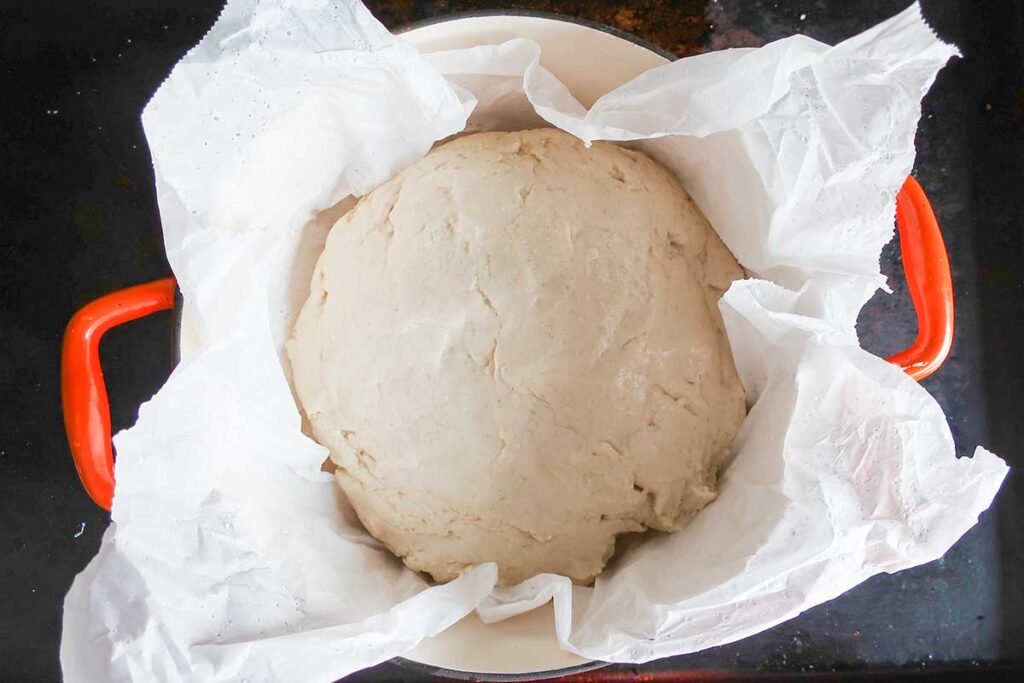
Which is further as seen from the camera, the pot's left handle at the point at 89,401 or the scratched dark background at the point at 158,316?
the scratched dark background at the point at 158,316

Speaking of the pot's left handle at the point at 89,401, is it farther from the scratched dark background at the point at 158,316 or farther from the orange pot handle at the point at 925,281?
the orange pot handle at the point at 925,281

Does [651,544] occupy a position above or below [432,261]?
below

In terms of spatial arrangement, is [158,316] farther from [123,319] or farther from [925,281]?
[925,281]

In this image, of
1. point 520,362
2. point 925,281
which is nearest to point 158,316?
point 520,362

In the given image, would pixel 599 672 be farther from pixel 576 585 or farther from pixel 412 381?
pixel 412 381

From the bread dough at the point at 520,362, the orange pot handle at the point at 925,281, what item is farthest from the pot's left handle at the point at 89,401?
the orange pot handle at the point at 925,281

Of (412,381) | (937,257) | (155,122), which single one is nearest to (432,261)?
(412,381)
